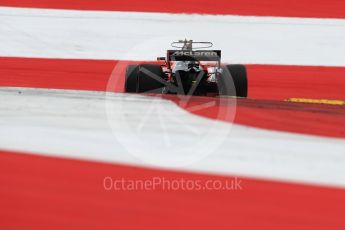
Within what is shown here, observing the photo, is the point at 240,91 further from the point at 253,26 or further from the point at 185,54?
the point at 253,26

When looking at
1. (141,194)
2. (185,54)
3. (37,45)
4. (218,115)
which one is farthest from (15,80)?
(141,194)

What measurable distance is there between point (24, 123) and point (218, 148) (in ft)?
5.68

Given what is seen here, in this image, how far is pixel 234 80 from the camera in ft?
22.0

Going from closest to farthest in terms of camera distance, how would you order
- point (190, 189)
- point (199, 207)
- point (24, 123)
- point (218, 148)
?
1. point (199, 207)
2. point (190, 189)
3. point (218, 148)
4. point (24, 123)

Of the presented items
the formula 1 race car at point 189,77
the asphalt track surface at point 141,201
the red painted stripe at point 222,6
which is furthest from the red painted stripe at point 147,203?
the red painted stripe at point 222,6

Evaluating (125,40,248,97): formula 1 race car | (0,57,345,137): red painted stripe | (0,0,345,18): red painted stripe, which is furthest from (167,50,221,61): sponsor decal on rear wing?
(0,0,345,18): red painted stripe

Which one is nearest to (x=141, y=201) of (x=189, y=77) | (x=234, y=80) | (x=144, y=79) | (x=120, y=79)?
(x=189, y=77)

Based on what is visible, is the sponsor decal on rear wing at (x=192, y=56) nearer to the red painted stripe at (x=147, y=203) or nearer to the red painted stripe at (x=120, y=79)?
the red painted stripe at (x=120, y=79)

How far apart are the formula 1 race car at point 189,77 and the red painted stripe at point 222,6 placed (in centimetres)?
407

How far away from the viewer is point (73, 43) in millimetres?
9898

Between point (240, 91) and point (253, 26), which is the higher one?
point (253, 26)

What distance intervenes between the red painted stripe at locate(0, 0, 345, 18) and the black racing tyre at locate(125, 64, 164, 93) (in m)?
4.23

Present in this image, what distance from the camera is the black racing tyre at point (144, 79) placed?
21.6ft

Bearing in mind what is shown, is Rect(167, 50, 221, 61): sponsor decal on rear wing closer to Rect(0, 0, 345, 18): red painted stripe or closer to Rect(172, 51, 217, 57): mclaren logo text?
Rect(172, 51, 217, 57): mclaren logo text
